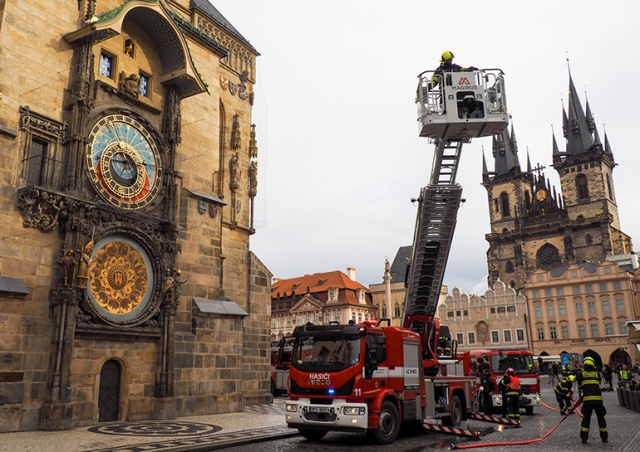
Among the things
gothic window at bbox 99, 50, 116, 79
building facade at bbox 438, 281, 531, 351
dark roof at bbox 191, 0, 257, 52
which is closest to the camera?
gothic window at bbox 99, 50, 116, 79

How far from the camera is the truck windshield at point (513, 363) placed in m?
19.2

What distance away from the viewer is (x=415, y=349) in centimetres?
1330

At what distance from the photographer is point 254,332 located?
75.7 feet

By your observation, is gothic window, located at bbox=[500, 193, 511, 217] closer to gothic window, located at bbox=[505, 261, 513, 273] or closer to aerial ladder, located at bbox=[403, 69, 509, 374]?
gothic window, located at bbox=[505, 261, 513, 273]

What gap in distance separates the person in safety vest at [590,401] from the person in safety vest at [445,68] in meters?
7.02

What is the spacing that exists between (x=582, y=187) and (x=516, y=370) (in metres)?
74.0

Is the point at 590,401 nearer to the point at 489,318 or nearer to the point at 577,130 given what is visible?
the point at 489,318

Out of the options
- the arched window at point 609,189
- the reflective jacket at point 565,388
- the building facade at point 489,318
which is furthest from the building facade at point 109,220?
the arched window at point 609,189

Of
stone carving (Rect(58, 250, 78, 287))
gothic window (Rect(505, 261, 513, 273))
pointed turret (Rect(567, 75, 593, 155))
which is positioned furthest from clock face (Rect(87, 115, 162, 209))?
pointed turret (Rect(567, 75, 593, 155))

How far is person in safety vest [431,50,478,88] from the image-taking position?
12.9 meters

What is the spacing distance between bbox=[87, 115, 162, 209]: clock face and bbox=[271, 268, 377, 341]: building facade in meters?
57.4

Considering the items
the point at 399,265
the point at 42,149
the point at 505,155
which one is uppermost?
the point at 505,155

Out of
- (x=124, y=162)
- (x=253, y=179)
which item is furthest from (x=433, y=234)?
(x=253, y=179)

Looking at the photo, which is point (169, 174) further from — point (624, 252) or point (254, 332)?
point (624, 252)
